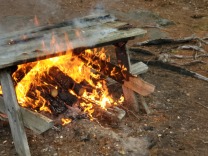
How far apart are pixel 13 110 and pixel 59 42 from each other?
1.07 metres

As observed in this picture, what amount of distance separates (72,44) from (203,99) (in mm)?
2728

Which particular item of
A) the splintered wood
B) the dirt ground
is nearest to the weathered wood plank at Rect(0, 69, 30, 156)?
the splintered wood

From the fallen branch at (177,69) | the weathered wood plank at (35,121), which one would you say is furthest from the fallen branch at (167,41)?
the weathered wood plank at (35,121)

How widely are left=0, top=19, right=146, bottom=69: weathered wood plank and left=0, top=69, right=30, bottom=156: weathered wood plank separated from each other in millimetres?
249

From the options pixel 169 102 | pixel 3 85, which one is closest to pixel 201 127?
pixel 169 102

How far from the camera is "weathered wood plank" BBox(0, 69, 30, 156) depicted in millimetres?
4043

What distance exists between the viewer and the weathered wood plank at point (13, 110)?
4043mm

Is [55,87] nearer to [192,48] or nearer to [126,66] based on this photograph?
[126,66]

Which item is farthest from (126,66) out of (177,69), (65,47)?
(177,69)

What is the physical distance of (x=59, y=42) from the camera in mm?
4402

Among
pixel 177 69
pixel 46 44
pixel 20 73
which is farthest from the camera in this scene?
pixel 177 69

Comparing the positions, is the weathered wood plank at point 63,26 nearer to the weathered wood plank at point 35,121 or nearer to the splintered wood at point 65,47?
the splintered wood at point 65,47

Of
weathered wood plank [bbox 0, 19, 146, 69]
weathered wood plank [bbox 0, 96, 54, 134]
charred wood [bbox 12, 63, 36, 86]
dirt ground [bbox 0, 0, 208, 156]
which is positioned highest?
weathered wood plank [bbox 0, 19, 146, 69]

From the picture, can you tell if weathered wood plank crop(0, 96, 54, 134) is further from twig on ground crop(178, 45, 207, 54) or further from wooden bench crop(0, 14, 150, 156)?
twig on ground crop(178, 45, 207, 54)
